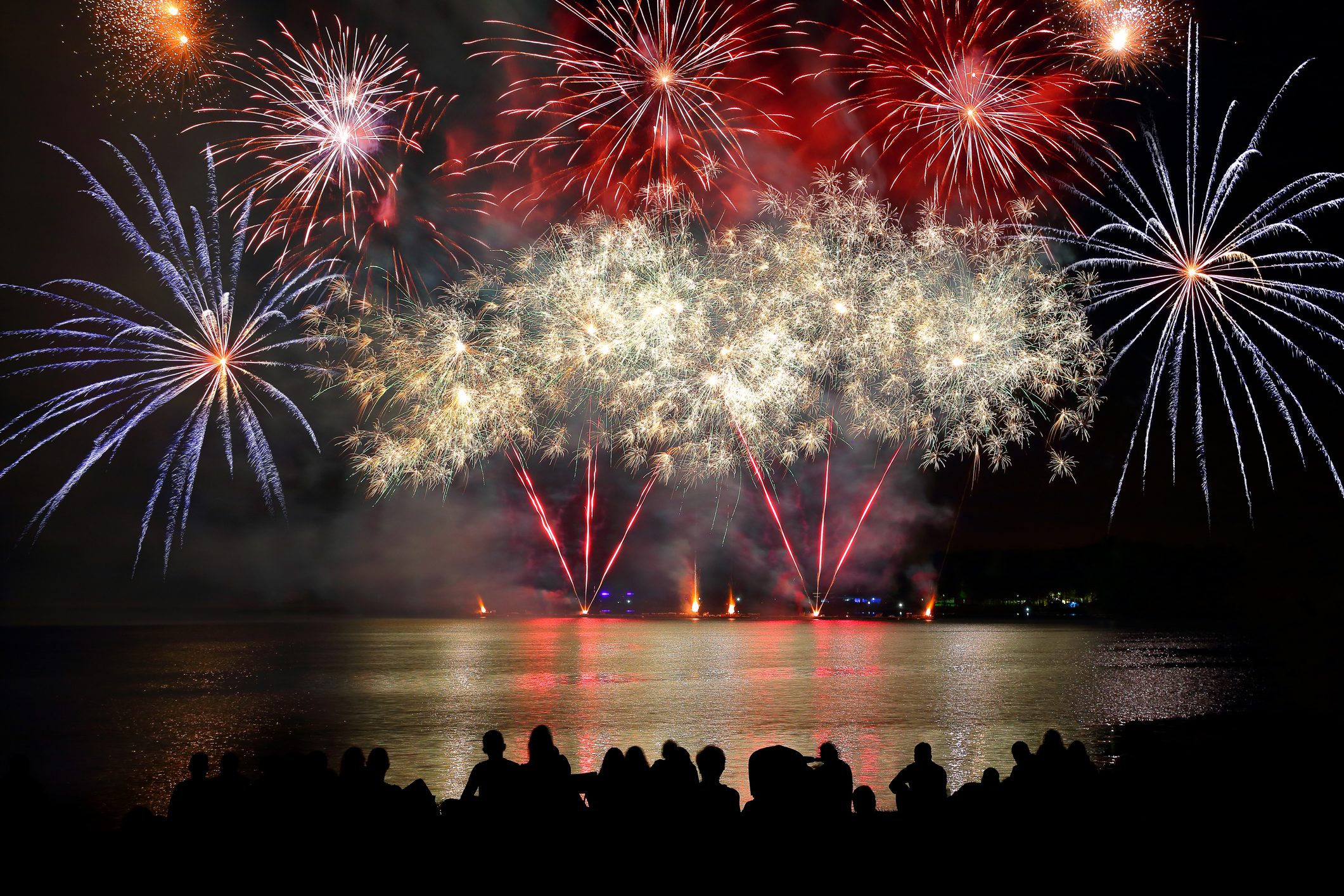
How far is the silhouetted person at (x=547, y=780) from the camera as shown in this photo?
252 inches

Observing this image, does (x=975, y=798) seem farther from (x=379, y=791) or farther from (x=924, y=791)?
(x=379, y=791)

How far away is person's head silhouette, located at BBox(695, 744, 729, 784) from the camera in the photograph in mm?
6253

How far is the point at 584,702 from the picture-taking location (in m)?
38.5

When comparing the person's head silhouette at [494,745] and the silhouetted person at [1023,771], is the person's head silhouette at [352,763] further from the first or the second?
the silhouetted person at [1023,771]

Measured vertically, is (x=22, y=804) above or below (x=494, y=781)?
below

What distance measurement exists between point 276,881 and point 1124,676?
2151 inches

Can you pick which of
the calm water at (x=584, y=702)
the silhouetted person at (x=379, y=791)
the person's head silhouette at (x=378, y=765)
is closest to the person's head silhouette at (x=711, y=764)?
the silhouetted person at (x=379, y=791)

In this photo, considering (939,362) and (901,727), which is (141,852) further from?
(901,727)

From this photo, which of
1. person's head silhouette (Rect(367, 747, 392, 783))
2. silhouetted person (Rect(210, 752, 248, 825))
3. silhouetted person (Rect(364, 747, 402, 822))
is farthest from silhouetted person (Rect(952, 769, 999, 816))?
silhouetted person (Rect(210, 752, 248, 825))

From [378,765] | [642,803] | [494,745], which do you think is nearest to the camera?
[642,803]

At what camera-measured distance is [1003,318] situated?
60.4 feet

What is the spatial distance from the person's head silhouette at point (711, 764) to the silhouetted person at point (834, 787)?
2.25ft

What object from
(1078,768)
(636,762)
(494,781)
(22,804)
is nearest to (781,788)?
(636,762)

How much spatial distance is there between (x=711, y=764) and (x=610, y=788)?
744 millimetres
